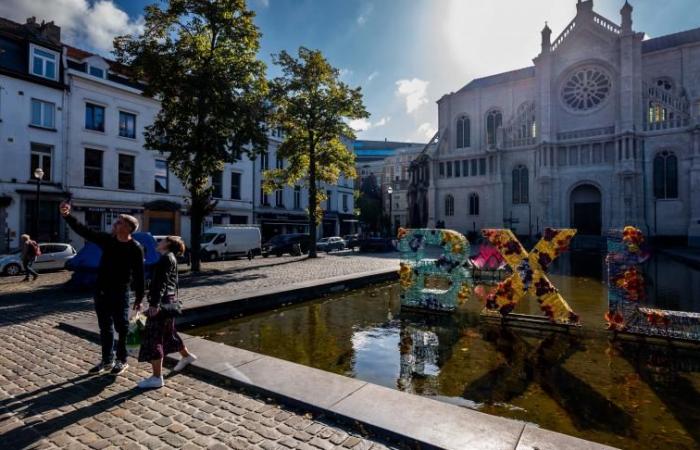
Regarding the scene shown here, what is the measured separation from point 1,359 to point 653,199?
46.0 m

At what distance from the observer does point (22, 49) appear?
2244 cm

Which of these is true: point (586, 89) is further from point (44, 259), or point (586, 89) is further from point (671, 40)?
point (44, 259)

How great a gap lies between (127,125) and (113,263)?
26655 millimetres

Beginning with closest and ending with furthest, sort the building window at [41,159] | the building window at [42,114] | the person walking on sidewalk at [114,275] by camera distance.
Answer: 1. the person walking on sidewalk at [114,275]
2. the building window at [41,159]
3. the building window at [42,114]

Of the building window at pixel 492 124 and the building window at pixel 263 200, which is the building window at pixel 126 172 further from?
the building window at pixel 492 124

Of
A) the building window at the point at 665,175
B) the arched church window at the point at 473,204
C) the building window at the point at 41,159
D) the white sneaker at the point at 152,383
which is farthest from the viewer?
the arched church window at the point at 473,204

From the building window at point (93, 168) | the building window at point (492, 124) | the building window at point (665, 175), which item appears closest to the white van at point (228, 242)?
the building window at point (93, 168)

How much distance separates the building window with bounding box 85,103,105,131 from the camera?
984 inches

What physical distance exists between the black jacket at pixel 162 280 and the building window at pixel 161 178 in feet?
88.1

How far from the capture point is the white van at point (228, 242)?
80.2 feet

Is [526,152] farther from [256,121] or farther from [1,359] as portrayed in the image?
[1,359]

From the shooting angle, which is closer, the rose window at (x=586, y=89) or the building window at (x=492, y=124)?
the rose window at (x=586, y=89)

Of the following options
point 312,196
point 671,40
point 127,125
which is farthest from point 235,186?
point 671,40

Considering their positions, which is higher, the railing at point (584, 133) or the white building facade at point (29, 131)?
the railing at point (584, 133)
